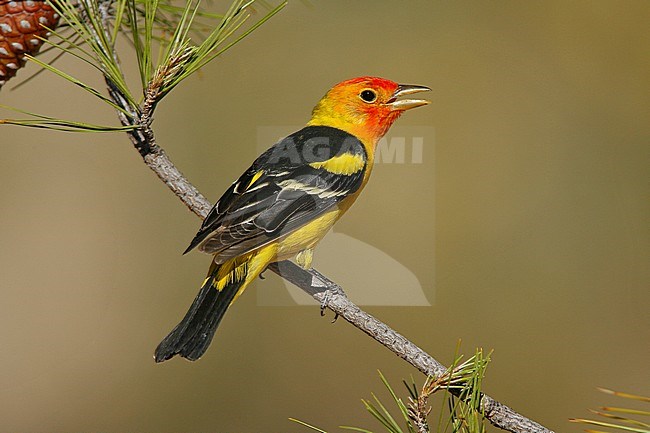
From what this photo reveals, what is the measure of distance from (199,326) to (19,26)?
1.19ft

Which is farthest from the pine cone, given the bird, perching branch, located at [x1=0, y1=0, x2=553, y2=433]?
the bird

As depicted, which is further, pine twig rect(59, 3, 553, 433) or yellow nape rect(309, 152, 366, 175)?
yellow nape rect(309, 152, 366, 175)

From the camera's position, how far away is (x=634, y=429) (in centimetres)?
46

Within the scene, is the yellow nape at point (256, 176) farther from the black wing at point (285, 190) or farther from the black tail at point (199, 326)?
the black tail at point (199, 326)

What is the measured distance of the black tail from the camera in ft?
2.33

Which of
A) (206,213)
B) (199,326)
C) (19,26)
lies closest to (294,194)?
(206,213)

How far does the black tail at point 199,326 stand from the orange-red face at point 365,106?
30 centimetres

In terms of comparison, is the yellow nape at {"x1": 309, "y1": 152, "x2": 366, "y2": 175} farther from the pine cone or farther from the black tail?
the pine cone

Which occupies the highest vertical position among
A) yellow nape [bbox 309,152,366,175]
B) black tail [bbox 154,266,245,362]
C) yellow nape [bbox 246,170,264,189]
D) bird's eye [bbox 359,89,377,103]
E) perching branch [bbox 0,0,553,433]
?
bird's eye [bbox 359,89,377,103]

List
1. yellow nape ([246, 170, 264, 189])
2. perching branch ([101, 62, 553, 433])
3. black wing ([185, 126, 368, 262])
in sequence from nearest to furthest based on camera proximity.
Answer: perching branch ([101, 62, 553, 433])
black wing ([185, 126, 368, 262])
yellow nape ([246, 170, 264, 189])

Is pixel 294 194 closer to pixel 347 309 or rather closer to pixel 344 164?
pixel 344 164

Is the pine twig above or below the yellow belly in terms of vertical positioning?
below

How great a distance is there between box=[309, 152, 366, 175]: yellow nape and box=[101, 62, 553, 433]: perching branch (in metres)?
0.15

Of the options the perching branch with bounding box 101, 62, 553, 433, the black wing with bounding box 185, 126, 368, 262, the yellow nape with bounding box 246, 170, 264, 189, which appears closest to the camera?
the perching branch with bounding box 101, 62, 553, 433
